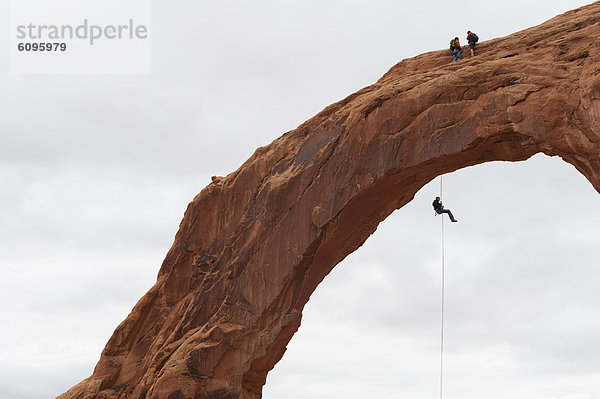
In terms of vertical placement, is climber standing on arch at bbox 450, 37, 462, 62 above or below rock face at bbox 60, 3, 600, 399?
above

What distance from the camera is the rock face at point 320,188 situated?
17016 mm

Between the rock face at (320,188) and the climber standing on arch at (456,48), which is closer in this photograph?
the rock face at (320,188)

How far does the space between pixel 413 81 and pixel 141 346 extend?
11.5m

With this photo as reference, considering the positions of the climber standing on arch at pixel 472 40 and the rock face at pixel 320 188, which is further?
the climber standing on arch at pixel 472 40

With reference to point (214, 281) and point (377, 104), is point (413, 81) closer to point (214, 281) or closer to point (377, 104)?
point (377, 104)

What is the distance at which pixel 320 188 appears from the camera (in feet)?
64.3

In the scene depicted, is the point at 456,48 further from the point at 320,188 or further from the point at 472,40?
the point at 320,188

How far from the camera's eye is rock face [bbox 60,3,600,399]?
17.0 meters

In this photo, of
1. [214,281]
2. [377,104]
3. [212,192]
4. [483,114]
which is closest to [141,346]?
[214,281]

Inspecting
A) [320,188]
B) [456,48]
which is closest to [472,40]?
[456,48]

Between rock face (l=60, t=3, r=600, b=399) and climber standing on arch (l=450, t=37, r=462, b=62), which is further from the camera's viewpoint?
climber standing on arch (l=450, t=37, r=462, b=62)

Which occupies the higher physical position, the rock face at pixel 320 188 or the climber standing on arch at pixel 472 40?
the climber standing on arch at pixel 472 40

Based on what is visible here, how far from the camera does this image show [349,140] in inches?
762

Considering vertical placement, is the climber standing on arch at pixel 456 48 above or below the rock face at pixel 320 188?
above
